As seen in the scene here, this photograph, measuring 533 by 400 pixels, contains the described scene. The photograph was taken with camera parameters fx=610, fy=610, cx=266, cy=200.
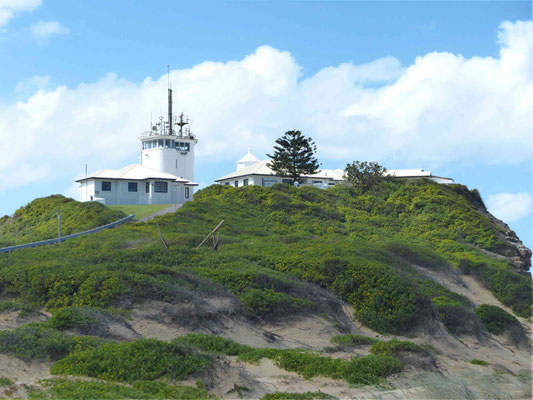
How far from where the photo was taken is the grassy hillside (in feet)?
118

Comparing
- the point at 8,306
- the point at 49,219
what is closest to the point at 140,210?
the point at 49,219

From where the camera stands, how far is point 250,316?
1775 centimetres

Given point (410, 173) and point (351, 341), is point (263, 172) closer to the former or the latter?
point (410, 173)

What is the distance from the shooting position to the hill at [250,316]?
11.5 meters

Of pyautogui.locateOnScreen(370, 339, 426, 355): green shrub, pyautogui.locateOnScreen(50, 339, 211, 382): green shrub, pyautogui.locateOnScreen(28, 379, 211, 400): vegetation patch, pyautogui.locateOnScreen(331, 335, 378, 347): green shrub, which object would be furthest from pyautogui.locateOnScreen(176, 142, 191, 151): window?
pyautogui.locateOnScreen(28, 379, 211, 400): vegetation patch

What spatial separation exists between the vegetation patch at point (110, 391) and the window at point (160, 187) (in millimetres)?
43008

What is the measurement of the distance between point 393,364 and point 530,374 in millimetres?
4865

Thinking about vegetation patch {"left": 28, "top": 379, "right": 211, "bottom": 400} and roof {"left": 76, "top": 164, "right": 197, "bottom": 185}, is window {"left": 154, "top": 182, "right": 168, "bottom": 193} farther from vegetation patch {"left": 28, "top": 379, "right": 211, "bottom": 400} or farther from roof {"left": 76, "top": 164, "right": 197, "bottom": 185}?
vegetation patch {"left": 28, "top": 379, "right": 211, "bottom": 400}

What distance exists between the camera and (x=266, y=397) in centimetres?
1095

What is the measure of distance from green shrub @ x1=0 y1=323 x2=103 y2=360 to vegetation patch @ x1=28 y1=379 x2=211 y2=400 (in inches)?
48.1

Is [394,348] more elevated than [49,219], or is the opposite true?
[49,219]

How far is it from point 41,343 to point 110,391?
2609 millimetres

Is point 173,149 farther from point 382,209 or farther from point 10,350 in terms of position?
point 10,350

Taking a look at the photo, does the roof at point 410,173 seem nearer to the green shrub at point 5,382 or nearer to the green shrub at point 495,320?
the green shrub at point 495,320
